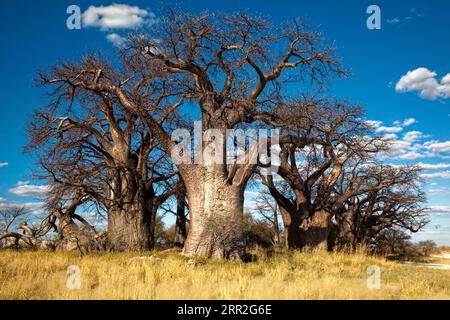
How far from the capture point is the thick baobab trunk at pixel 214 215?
11133 millimetres

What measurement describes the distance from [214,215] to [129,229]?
4402 millimetres

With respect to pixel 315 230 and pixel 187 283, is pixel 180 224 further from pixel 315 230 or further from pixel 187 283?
pixel 187 283

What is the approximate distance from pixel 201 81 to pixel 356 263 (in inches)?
284

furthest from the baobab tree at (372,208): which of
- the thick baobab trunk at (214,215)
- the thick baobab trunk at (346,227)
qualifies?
the thick baobab trunk at (214,215)

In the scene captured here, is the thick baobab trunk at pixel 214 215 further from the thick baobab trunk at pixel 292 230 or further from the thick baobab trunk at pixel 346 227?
the thick baobab trunk at pixel 346 227

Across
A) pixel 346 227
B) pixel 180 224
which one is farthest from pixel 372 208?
pixel 180 224

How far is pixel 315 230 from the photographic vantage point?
1764cm

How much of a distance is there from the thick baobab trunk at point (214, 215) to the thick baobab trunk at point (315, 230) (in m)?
6.99

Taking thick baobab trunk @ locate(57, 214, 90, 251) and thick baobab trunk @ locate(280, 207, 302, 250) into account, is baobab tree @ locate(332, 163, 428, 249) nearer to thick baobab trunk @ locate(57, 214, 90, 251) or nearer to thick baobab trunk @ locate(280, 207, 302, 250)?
thick baobab trunk @ locate(280, 207, 302, 250)

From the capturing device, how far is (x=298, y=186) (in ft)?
57.8

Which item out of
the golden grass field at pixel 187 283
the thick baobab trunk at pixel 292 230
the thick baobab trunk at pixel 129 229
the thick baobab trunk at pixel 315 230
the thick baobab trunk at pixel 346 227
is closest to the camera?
the golden grass field at pixel 187 283

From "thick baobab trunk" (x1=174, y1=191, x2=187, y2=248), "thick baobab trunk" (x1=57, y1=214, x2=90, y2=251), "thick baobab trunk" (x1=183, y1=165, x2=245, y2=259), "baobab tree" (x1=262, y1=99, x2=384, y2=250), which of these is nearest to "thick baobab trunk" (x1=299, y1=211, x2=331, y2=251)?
A: "baobab tree" (x1=262, y1=99, x2=384, y2=250)

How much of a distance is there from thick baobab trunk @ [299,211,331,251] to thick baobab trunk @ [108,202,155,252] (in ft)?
22.3
